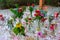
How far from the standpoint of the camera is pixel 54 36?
363 centimetres

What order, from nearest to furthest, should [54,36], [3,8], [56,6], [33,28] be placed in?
[54,36] < [33,28] < [3,8] < [56,6]

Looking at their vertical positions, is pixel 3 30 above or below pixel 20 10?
below

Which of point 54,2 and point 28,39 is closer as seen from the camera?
point 28,39

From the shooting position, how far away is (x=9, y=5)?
21.7ft

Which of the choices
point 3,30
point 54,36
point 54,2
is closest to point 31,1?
point 54,2

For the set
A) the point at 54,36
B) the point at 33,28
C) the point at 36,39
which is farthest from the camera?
the point at 33,28

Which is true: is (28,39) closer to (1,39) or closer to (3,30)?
(1,39)

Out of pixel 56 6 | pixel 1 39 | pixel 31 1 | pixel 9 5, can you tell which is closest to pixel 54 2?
pixel 56 6

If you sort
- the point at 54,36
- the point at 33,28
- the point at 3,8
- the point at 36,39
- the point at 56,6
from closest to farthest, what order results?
1. the point at 36,39
2. the point at 54,36
3. the point at 33,28
4. the point at 3,8
5. the point at 56,6

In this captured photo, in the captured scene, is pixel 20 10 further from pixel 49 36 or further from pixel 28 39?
pixel 49 36

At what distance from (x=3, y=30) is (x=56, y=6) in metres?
3.27

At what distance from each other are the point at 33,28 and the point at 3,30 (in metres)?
0.65

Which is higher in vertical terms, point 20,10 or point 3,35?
point 20,10

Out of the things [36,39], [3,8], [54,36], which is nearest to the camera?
[36,39]
